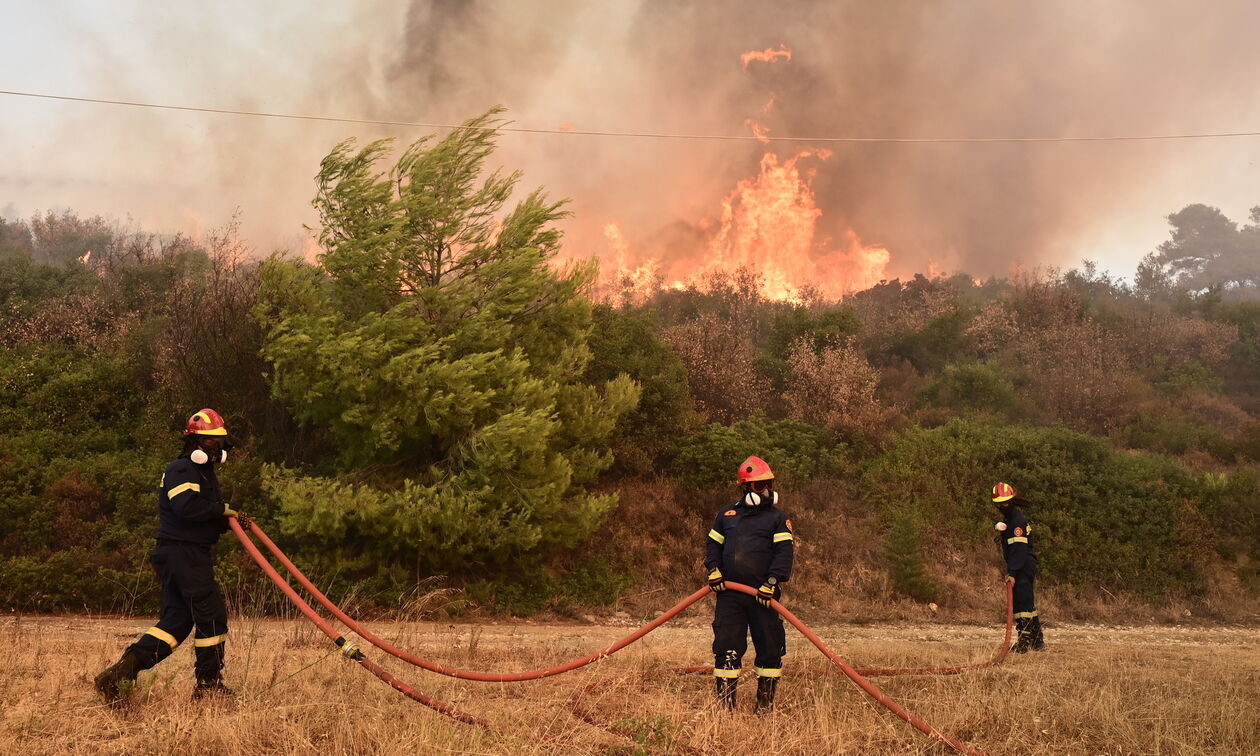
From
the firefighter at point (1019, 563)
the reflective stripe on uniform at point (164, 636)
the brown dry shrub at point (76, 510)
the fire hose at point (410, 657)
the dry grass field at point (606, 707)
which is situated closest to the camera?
the dry grass field at point (606, 707)

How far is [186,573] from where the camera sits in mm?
6266

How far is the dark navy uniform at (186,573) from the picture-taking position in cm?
623

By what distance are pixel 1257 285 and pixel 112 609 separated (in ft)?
369

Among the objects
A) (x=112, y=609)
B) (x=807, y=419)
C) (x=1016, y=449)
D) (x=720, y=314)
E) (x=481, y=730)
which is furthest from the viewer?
(x=720, y=314)

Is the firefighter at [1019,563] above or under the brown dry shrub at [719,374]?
under

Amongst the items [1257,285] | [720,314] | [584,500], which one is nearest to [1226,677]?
[584,500]

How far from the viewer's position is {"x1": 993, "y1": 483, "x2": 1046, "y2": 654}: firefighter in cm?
1070

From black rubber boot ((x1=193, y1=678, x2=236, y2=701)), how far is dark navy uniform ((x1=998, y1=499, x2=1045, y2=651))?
30.4 feet

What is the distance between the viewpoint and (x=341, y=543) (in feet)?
53.8

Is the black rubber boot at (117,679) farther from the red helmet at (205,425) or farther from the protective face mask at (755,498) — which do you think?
the protective face mask at (755,498)

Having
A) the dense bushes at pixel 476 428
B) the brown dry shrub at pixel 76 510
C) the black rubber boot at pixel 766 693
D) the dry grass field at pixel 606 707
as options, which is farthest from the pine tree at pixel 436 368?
the black rubber boot at pixel 766 693

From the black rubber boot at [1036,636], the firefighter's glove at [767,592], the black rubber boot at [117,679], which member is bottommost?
the black rubber boot at [1036,636]

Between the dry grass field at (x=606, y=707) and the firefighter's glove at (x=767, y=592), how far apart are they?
0.88 metres

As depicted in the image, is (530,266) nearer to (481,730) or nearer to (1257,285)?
(481,730)
